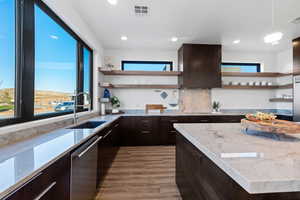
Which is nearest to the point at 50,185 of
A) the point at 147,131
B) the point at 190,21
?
the point at 147,131

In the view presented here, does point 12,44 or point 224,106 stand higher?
point 12,44

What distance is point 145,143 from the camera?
3.88 meters

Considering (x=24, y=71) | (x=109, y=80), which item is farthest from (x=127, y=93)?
(x=24, y=71)

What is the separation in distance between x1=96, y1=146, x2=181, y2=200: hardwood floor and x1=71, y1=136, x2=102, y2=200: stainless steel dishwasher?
0.40 metres

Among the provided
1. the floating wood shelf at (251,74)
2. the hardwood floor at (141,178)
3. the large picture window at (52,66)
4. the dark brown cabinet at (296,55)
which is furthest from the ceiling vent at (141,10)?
the dark brown cabinet at (296,55)

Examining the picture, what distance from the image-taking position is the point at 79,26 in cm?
265

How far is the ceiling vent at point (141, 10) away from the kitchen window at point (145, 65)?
1.96 m

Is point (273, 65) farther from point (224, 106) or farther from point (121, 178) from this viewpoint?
point (121, 178)

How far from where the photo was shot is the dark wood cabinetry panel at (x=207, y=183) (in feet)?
2.24

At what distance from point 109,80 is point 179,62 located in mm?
2124

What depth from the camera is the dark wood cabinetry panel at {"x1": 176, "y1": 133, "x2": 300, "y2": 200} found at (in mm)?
684

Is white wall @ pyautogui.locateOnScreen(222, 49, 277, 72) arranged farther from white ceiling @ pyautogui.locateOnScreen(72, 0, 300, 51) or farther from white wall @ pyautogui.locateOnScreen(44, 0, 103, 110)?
white wall @ pyautogui.locateOnScreen(44, 0, 103, 110)

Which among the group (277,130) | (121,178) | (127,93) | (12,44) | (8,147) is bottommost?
(121,178)

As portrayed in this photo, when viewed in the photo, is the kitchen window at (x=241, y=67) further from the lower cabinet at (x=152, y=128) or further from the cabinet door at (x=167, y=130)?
the cabinet door at (x=167, y=130)
